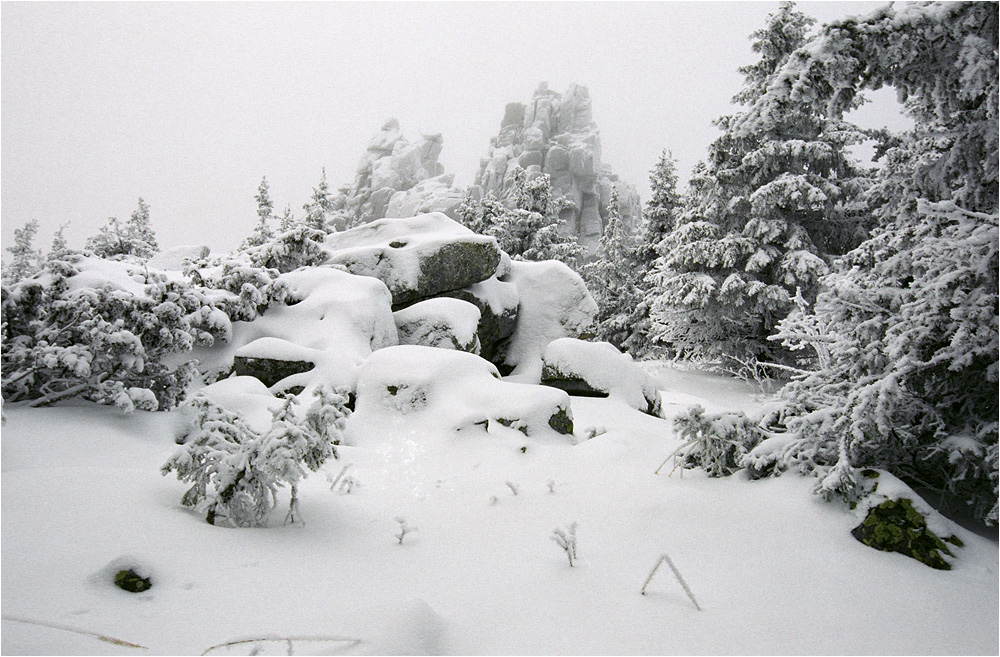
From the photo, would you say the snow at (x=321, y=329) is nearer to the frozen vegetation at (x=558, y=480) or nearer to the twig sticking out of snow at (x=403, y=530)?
the frozen vegetation at (x=558, y=480)

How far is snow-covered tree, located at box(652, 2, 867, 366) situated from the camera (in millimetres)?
13828

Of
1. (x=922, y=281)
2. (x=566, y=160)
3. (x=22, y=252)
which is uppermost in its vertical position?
(x=566, y=160)

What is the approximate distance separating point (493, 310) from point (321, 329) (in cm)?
680

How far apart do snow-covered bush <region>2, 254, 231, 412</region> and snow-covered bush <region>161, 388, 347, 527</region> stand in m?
2.88

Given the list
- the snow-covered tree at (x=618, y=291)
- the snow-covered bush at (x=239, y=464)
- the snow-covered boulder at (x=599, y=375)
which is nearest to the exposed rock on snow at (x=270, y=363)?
the snow-covered boulder at (x=599, y=375)

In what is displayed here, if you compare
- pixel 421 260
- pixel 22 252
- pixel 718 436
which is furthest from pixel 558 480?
pixel 22 252

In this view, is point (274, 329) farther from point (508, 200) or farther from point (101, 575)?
point (508, 200)

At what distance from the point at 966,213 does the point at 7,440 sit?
810cm

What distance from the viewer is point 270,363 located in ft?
31.6

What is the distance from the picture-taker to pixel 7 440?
14.6 feet

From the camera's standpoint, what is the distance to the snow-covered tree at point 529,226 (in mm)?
25156

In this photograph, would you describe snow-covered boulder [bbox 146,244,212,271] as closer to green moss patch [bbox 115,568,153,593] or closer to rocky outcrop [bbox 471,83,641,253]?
green moss patch [bbox 115,568,153,593]

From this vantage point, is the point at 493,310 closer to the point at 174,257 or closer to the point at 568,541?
the point at 174,257

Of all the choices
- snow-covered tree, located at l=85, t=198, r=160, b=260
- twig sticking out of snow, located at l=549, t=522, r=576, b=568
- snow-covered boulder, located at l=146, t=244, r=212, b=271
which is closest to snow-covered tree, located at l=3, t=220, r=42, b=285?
snow-covered tree, located at l=85, t=198, r=160, b=260
